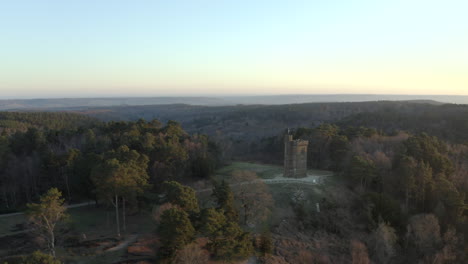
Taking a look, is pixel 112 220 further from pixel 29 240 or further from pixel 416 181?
pixel 416 181

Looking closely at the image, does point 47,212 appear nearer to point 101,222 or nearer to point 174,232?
point 174,232

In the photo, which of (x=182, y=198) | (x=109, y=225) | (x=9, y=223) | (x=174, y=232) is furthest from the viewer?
(x=9, y=223)

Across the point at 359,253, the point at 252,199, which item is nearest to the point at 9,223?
the point at 252,199

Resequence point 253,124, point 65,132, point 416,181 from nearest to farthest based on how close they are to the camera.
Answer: point 416,181
point 65,132
point 253,124

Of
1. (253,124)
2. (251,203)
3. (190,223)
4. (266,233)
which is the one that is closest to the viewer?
(190,223)

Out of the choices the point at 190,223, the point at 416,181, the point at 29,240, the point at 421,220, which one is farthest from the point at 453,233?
the point at 29,240

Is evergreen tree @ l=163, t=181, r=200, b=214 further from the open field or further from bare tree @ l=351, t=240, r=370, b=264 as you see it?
bare tree @ l=351, t=240, r=370, b=264

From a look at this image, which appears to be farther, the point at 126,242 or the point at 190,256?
the point at 126,242
